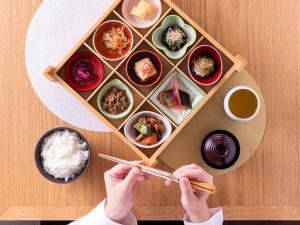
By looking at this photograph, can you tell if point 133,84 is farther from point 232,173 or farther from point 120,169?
point 232,173

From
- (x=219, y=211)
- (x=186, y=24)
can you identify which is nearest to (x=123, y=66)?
(x=186, y=24)

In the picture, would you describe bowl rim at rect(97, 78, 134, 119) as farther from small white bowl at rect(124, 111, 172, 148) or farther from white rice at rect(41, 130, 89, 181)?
white rice at rect(41, 130, 89, 181)

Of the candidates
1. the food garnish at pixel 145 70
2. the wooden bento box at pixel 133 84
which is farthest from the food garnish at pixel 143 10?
the food garnish at pixel 145 70

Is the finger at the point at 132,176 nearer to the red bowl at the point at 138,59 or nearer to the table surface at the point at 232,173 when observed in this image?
the table surface at the point at 232,173

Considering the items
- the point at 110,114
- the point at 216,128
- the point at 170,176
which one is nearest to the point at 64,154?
the point at 110,114

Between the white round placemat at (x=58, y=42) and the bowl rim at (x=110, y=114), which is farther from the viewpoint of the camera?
the white round placemat at (x=58, y=42)

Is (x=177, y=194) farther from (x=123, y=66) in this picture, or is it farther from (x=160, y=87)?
(x=123, y=66)

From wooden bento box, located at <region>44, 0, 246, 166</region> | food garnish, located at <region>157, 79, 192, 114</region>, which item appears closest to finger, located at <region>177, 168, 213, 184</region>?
wooden bento box, located at <region>44, 0, 246, 166</region>
